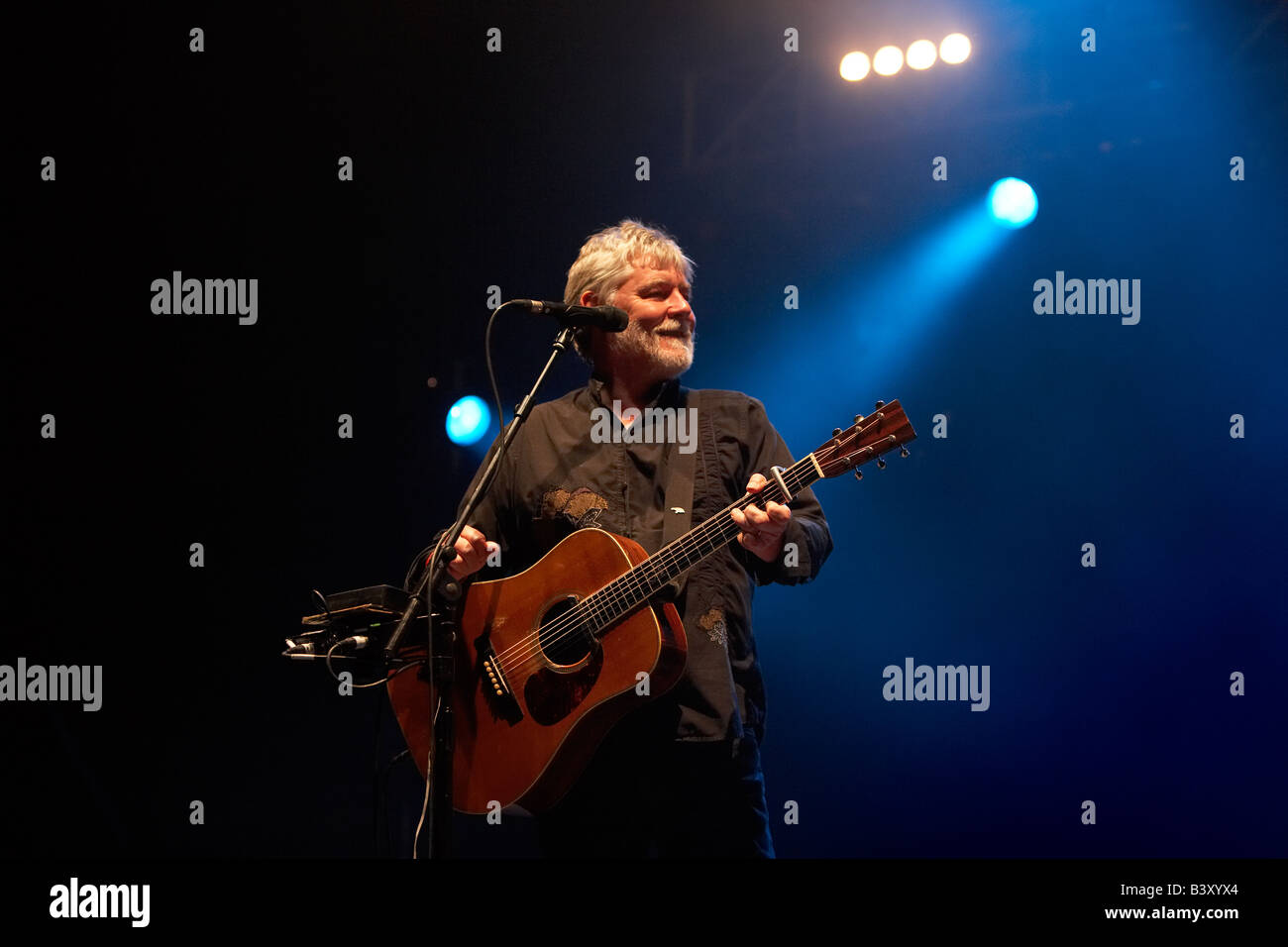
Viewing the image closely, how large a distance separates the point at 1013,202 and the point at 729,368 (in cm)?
129

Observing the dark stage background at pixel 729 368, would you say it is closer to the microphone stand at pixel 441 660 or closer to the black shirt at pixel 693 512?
the black shirt at pixel 693 512

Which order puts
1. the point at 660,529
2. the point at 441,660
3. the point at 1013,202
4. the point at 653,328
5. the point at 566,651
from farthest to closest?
the point at 1013,202
the point at 653,328
the point at 660,529
the point at 566,651
the point at 441,660

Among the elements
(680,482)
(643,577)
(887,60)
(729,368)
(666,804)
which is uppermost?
(887,60)

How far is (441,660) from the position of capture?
2297 millimetres

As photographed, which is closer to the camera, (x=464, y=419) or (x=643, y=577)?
(x=643, y=577)

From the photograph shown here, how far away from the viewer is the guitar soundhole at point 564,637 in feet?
8.28

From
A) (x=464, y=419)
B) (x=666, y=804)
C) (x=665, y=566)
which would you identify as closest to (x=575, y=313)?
(x=665, y=566)

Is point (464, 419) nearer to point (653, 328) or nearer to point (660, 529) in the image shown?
point (653, 328)

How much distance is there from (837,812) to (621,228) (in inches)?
92.0

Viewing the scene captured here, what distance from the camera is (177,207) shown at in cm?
405

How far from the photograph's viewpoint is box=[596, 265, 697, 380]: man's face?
2.85 meters

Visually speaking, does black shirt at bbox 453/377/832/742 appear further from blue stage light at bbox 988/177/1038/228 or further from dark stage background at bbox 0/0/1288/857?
blue stage light at bbox 988/177/1038/228

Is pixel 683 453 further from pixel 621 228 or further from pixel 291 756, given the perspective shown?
pixel 291 756
